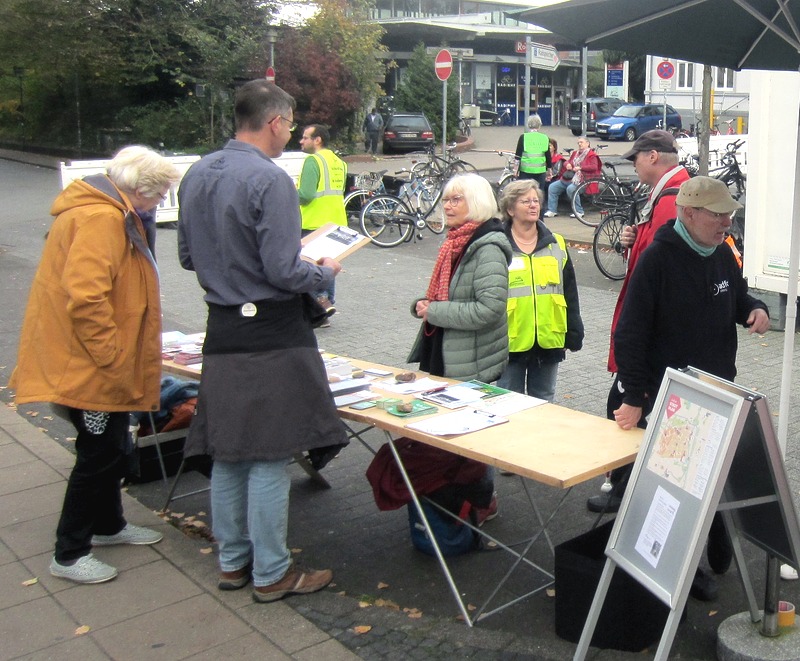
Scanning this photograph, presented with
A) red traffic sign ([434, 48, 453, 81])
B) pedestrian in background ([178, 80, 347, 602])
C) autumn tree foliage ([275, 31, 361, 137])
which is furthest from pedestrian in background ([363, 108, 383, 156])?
pedestrian in background ([178, 80, 347, 602])

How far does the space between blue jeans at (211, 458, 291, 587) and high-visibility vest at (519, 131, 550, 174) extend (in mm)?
13016

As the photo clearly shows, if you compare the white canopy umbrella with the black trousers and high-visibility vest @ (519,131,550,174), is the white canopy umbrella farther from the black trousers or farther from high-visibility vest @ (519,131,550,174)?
high-visibility vest @ (519,131,550,174)

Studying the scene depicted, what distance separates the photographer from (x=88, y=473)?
3.94m

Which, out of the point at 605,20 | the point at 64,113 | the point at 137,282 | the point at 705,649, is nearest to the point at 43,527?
the point at 137,282

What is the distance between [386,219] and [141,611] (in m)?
11.0

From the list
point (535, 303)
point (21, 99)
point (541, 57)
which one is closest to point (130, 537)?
point (535, 303)

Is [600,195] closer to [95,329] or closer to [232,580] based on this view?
[232,580]

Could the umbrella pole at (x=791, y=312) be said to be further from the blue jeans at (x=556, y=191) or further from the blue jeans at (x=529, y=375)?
the blue jeans at (x=556, y=191)

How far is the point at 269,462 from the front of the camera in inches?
146

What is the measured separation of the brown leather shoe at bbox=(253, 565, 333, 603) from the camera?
385 cm

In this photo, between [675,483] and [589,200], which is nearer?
[675,483]

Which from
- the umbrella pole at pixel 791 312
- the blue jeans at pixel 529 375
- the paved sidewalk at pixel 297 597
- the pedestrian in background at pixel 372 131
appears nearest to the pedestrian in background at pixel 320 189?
the paved sidewalk at pixel 297 597

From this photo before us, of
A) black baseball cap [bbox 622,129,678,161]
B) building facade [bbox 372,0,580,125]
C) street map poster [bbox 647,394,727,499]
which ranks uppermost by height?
building facade [bbox 372,0,580,125]

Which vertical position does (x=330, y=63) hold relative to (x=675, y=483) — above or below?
above
